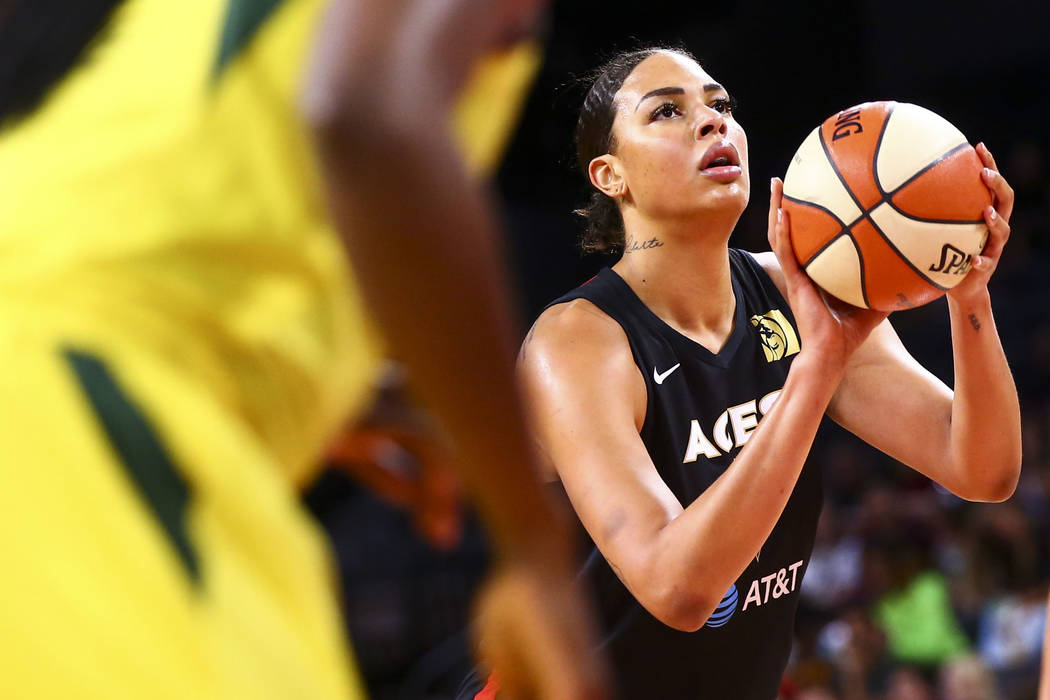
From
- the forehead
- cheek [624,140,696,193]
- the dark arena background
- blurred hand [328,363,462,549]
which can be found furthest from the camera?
the dark arena background

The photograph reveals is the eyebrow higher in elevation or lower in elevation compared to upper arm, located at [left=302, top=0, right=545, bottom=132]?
lower

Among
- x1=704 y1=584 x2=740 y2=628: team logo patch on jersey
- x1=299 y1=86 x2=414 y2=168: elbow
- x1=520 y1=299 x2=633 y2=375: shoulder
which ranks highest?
x1=299 y1=86 x2=414 y2=168: elbow

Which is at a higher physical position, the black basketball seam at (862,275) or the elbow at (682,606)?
the black basketball seam at (862,275)

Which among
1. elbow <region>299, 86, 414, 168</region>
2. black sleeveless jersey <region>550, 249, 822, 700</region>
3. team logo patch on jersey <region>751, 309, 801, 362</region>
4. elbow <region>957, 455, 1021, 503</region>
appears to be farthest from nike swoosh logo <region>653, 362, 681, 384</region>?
elbow <region>299, 86, 414, 168</region>

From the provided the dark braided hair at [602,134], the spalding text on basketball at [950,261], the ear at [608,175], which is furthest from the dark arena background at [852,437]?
the spalding text on basketball at [950,261]

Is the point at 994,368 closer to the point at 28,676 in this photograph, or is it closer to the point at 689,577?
the point at 689,577

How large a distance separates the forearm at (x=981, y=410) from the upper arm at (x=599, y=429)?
27.9 inches

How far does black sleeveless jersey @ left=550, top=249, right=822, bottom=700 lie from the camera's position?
272 centimetres

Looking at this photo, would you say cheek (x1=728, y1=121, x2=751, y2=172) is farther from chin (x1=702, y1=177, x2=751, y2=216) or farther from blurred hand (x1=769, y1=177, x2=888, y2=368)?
blurred hand (x1=769, y1=177, x2=888, y2=368)

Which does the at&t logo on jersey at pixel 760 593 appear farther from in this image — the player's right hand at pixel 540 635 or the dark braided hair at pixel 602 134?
the player's right hand at pixel 540 635

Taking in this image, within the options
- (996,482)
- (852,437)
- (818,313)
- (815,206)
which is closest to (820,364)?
(818,313)

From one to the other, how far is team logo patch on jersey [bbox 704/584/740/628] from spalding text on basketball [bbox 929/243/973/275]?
779 mm

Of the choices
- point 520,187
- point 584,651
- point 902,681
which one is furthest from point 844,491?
point 584,651

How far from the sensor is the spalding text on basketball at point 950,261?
257 centimetres
